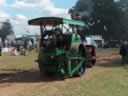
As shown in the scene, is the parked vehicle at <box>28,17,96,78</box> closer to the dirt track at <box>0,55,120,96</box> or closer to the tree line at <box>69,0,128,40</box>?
the dirt track at <box>0,55,120,96</box>

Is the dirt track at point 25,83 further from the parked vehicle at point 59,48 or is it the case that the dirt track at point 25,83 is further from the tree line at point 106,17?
the tree line at point 106,17

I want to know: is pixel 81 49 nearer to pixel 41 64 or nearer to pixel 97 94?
pixel 41 64

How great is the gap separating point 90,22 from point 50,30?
77066 mm

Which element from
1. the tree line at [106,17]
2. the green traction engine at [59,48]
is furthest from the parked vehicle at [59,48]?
the tree line at [106,17]

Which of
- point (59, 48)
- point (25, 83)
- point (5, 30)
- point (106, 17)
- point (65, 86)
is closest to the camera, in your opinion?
point (65, 86)

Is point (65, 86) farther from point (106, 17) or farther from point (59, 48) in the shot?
point (106, 17)

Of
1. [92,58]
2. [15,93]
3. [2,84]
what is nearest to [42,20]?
[2,84]

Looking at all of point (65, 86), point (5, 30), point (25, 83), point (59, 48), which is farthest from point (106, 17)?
point (65, 86)

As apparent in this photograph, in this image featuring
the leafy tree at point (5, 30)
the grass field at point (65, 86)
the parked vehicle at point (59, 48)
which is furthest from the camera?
the leafy tree at point (5, 30)

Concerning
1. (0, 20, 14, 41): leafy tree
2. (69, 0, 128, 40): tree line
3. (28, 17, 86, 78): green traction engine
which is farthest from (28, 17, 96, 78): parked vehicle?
(0, 20, 14, 41): leafy tree

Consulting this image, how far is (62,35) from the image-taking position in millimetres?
21000

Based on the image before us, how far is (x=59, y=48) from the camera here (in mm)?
20484

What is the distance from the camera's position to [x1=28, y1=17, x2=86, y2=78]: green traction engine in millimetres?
20344

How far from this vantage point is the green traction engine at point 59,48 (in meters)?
20.3
